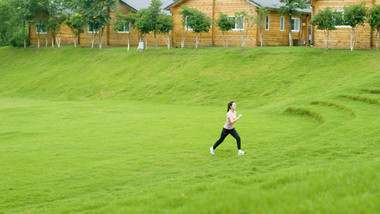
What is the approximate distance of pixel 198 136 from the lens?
17422 mm

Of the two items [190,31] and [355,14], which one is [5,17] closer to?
[190,31]

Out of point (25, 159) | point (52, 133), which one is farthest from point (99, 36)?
point (25, 159)

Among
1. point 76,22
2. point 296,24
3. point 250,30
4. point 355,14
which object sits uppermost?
point 76,22

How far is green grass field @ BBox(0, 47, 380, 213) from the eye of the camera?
293 inches

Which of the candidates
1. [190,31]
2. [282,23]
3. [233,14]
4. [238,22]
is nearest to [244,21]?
[238,22]

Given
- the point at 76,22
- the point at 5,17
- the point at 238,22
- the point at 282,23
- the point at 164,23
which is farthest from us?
the point at 5,17

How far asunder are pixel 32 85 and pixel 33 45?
785 inches

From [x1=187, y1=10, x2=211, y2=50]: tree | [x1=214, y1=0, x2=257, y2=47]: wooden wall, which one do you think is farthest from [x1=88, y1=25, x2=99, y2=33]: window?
[x1=214, y1=0, x2=257, y2=47]: wooden wall

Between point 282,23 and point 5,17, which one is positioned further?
point 5,17

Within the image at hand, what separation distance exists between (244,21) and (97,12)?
17486 millimetres

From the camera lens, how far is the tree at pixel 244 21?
40491 millimetres

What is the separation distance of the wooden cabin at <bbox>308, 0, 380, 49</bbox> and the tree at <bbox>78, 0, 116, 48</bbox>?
23.4 metres

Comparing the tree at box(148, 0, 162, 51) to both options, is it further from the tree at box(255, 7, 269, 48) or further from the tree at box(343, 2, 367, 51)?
the tree at box(343, 2, 367, 51)

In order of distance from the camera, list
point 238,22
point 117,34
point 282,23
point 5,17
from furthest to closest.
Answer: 1. point 5,17
2. point 117,34
3. point 282,23
4. point 238,22
